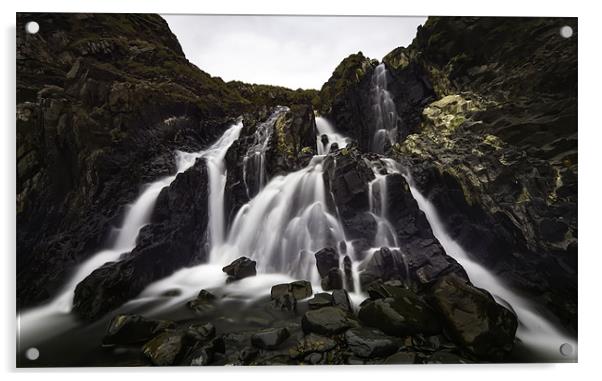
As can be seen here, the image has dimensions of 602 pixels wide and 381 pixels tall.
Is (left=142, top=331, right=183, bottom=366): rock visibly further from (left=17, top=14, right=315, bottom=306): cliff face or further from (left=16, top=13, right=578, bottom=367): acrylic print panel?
(left=17, top=14, right=315, bottom=306): cliff face

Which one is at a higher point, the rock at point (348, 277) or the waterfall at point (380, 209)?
the waterfall at point (380, 209)

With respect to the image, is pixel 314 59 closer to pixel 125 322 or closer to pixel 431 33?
pixel 431 33

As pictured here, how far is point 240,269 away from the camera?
3170 mm

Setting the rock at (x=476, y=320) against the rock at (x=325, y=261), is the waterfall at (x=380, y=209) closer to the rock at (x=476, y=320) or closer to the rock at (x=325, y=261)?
the rock at (x=325, y=261)

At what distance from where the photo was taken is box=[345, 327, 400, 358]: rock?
2580 mm

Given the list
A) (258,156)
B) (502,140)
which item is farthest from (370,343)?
(502,140)

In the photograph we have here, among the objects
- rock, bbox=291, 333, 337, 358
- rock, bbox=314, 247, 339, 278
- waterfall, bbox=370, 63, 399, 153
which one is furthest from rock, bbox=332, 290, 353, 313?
waterfall, bbox=370, 63, 399, 153

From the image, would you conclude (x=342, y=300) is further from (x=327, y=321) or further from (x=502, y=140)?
(x=502, y=140)

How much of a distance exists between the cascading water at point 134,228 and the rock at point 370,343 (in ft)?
6.36

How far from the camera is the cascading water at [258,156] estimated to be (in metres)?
3.68

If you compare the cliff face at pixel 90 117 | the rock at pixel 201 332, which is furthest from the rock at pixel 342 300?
the cliff face at pixel 90 117

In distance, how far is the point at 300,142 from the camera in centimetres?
421
